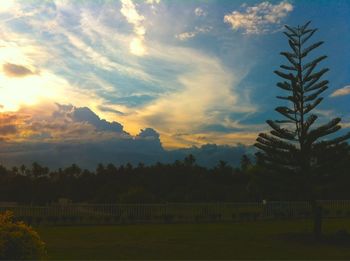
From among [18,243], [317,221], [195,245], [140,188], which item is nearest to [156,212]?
→ [140,188]

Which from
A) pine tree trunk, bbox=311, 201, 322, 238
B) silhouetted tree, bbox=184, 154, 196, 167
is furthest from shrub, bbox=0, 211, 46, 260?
silhouetted tree, bbox=184, 154, 196, 167

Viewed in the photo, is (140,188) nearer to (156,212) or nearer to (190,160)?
(156,212)

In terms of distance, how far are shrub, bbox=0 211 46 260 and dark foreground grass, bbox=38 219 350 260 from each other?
4202 mm

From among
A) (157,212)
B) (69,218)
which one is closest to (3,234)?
(69,218)

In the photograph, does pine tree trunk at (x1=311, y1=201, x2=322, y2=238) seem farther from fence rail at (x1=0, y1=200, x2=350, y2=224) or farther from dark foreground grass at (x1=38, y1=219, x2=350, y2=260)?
fence rail at (x1=0, y1=200, x2=350, y2=224)

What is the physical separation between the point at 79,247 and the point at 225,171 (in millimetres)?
26109

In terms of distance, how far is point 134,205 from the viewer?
20.0m

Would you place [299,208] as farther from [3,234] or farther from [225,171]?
[3,234]

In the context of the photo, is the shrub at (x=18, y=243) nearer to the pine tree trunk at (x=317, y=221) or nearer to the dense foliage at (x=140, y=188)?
the pine tree trunk at (x=317, y=221)

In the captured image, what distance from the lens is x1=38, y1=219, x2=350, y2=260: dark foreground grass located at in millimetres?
10266

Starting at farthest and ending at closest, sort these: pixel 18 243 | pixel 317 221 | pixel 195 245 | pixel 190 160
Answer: pixel 190 160 → pixel 317 221 → pixel 195 245 → pixel 18 243

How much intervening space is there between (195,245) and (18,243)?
7.04m

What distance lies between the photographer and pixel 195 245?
1198 cm

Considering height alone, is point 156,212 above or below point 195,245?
above
